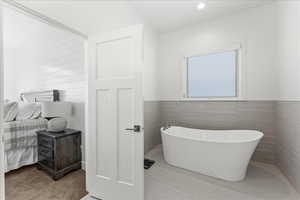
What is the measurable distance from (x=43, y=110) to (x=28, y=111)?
854 millimetres

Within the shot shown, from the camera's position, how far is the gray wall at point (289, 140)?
165 cm

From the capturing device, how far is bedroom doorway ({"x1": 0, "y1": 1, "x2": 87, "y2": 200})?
5.76ft

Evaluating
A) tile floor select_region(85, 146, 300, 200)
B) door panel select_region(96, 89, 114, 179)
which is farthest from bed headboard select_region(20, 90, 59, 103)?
tile floor select_region(85, 146, 300, 200)

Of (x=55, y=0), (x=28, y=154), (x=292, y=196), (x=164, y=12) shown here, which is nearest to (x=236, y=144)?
(x=292, y=196)

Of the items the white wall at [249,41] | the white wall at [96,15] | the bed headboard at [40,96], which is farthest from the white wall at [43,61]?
the white wall at [249,41]

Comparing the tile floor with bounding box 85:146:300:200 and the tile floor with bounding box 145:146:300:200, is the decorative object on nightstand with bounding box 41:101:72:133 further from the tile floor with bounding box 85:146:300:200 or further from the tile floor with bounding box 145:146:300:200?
the tile floor with bounding box 145:146:300:200

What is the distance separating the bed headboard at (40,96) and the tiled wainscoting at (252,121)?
6.00 ft

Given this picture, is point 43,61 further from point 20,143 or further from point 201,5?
point 201,5

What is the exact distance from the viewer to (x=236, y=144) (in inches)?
70.7

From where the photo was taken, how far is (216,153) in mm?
1926

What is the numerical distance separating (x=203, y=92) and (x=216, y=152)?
146 cm

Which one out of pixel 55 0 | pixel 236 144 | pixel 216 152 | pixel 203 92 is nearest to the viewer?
pixel 55 0

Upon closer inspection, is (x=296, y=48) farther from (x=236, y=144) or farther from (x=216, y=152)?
(x=216, y=152)

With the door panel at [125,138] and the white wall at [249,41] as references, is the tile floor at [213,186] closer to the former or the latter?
the door panel at [125,138]
